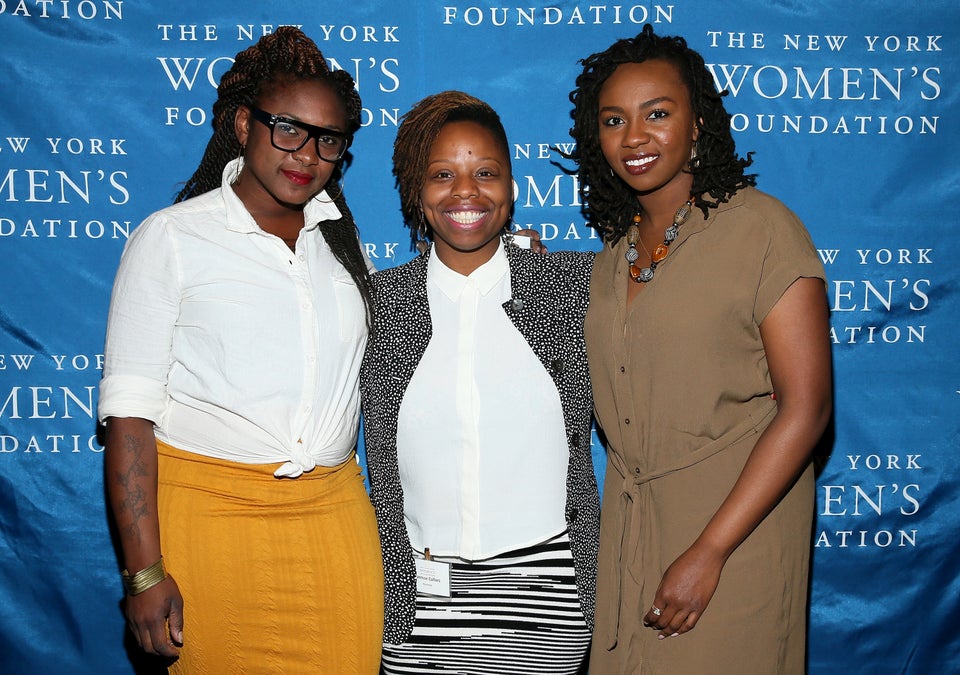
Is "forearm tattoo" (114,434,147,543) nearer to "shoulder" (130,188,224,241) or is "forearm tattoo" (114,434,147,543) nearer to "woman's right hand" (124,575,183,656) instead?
A: "woman's right hand" (124,575,183,656)

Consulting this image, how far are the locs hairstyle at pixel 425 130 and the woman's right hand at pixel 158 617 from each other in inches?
44.7

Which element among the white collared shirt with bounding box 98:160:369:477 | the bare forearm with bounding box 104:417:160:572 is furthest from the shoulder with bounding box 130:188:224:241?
the bare forearm with bounding box 104:417:160:572

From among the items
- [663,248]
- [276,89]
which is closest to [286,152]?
[276,89]

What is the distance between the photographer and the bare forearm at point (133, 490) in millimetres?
1960

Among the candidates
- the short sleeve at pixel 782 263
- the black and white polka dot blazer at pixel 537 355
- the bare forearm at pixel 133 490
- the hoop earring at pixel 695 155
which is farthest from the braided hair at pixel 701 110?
the bare forearm at pixel 133 490

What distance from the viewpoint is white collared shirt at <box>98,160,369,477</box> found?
196 centimetres

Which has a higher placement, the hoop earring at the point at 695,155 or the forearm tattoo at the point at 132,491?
the hoop earring at the point at 695,155

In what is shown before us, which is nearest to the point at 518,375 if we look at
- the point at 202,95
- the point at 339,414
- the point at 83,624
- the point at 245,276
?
the point at 339,414

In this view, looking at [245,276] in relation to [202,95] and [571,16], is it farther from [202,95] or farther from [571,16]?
[571,16]

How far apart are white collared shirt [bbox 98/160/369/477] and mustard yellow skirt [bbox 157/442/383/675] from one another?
2.8 inches

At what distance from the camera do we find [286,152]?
2055 mm

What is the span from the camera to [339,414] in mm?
2172

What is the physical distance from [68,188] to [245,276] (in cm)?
128

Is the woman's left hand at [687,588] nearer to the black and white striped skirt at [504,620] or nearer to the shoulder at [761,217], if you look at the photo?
the black and white striped skirt at [504,620]
